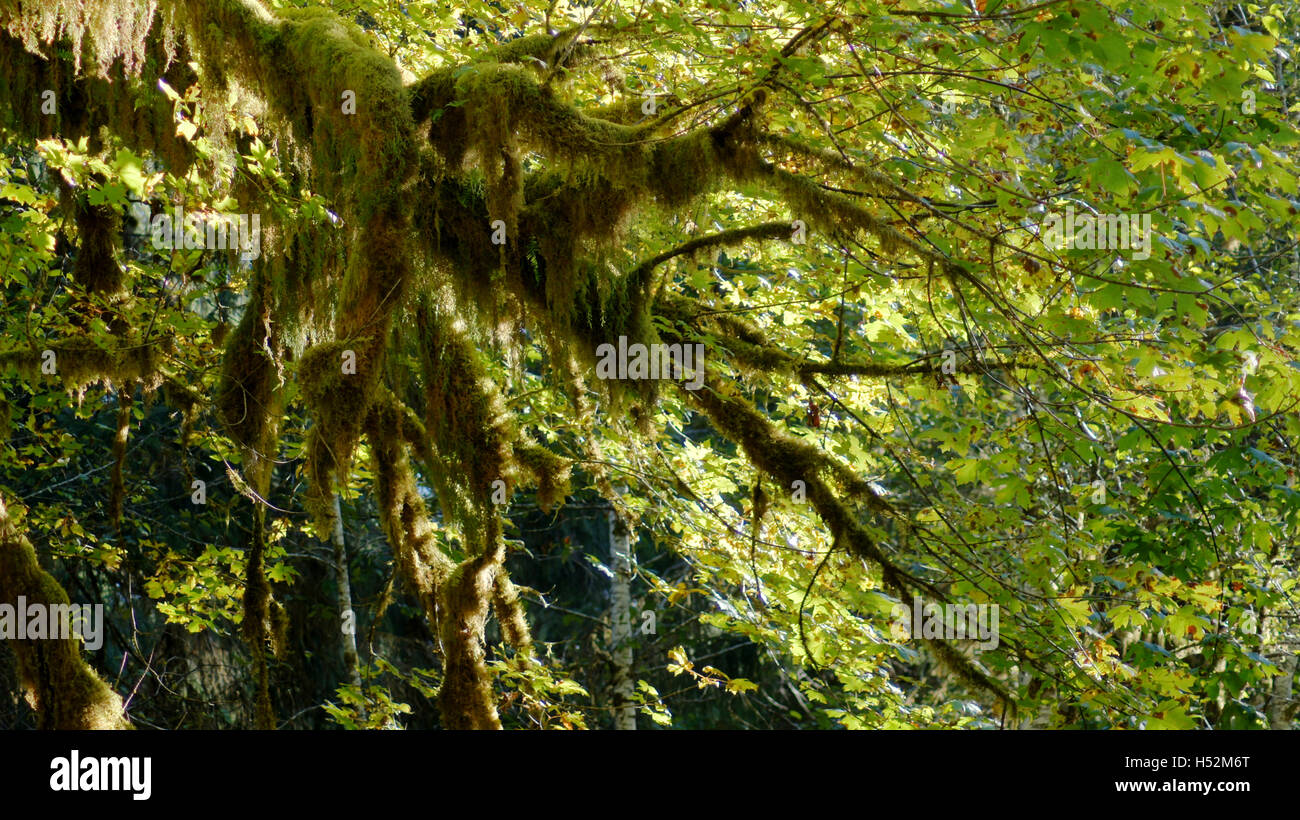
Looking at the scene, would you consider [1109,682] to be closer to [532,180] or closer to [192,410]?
[532,180]

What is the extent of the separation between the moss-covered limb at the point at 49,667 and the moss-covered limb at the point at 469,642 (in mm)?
1511

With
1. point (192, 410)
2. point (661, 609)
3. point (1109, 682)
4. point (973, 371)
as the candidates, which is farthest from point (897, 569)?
point (661, 609)

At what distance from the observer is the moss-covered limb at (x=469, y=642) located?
4711 millimetres

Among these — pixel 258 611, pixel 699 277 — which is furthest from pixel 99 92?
pixel 699 277

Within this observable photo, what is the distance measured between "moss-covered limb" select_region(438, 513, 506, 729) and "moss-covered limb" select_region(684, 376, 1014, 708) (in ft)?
4.15

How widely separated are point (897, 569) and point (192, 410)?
4542 millimetres

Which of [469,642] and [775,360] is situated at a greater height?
[775,360]

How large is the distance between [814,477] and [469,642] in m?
1.94

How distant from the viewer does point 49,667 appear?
4.20 m

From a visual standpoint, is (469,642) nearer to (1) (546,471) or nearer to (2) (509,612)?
(2) (509,612)

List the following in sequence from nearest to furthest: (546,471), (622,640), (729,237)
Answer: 1. (729,237)
2. (546,471)
3. (622,640)

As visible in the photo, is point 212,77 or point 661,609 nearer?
point 212,77

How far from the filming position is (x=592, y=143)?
357 cm

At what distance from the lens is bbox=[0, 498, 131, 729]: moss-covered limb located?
4.19 m
